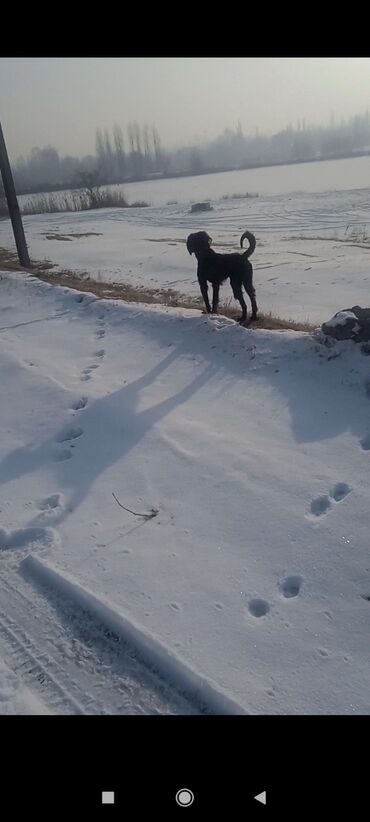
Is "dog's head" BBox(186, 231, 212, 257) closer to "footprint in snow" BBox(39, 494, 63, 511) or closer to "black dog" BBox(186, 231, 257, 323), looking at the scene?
"black dog" BBox(186, 231, 257, 323)

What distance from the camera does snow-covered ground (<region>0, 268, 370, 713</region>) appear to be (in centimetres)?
238

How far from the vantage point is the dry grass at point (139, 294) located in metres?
6.71

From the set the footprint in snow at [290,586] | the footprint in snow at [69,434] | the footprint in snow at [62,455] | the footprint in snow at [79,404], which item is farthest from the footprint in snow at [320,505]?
the footprint in snow at [79,404]

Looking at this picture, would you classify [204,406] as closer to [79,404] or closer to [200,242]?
[79,404]

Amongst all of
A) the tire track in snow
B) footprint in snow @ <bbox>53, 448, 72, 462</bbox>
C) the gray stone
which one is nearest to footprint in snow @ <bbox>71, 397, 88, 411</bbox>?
footprint in snow @ <bbox>53, 448, 72, 462</bbox>

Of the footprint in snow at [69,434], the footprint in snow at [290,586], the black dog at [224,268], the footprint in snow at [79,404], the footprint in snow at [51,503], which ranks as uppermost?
the black dog at [224,268]

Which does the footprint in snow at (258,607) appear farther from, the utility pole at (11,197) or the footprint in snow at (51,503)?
the utility pole at (11,197)

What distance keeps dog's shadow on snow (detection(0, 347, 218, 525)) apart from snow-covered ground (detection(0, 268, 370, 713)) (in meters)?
0.02

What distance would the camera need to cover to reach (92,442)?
4477 mm

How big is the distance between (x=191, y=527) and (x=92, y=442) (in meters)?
1.47

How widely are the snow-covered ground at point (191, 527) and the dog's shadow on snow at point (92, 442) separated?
0.02 metres

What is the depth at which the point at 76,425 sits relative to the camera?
473 cm
